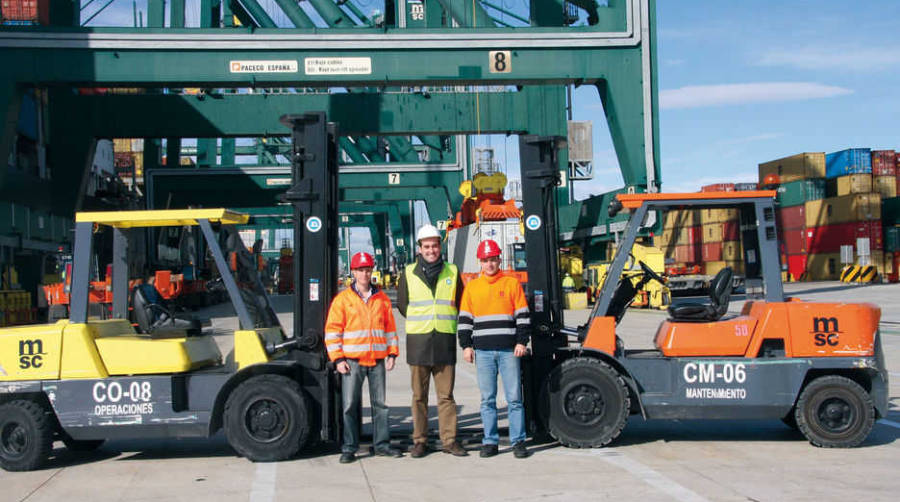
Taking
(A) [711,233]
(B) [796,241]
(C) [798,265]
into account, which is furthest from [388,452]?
(B) [796,241]

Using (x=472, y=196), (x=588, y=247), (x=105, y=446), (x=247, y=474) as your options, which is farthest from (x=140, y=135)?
(x=247, y=474)

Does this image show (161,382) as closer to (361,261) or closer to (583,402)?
(361,261)

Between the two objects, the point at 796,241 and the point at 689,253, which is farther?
the point at 796,241

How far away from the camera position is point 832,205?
152 feet

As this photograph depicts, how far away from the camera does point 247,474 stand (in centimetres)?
641

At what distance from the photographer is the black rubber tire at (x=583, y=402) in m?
6.92

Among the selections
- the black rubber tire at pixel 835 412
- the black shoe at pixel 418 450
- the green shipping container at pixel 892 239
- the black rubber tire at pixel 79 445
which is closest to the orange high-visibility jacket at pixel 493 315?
the black shoe at pixel 418 450

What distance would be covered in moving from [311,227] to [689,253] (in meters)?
43.4

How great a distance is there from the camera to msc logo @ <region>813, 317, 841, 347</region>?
6.93 m

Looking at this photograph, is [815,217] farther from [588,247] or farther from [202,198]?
[202,198]

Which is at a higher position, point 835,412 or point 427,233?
point 427,233

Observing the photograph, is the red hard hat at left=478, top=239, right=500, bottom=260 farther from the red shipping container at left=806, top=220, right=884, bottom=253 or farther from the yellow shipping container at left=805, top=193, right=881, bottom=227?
the yellow shipping container at left=805, top=193, right=881, bottom=227

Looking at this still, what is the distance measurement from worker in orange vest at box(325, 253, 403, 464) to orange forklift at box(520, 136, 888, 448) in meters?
1.27

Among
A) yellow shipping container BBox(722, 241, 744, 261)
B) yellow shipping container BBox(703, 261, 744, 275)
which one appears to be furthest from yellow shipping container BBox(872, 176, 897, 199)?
yellow shipping container BBox(722, 241, 744, 261)
